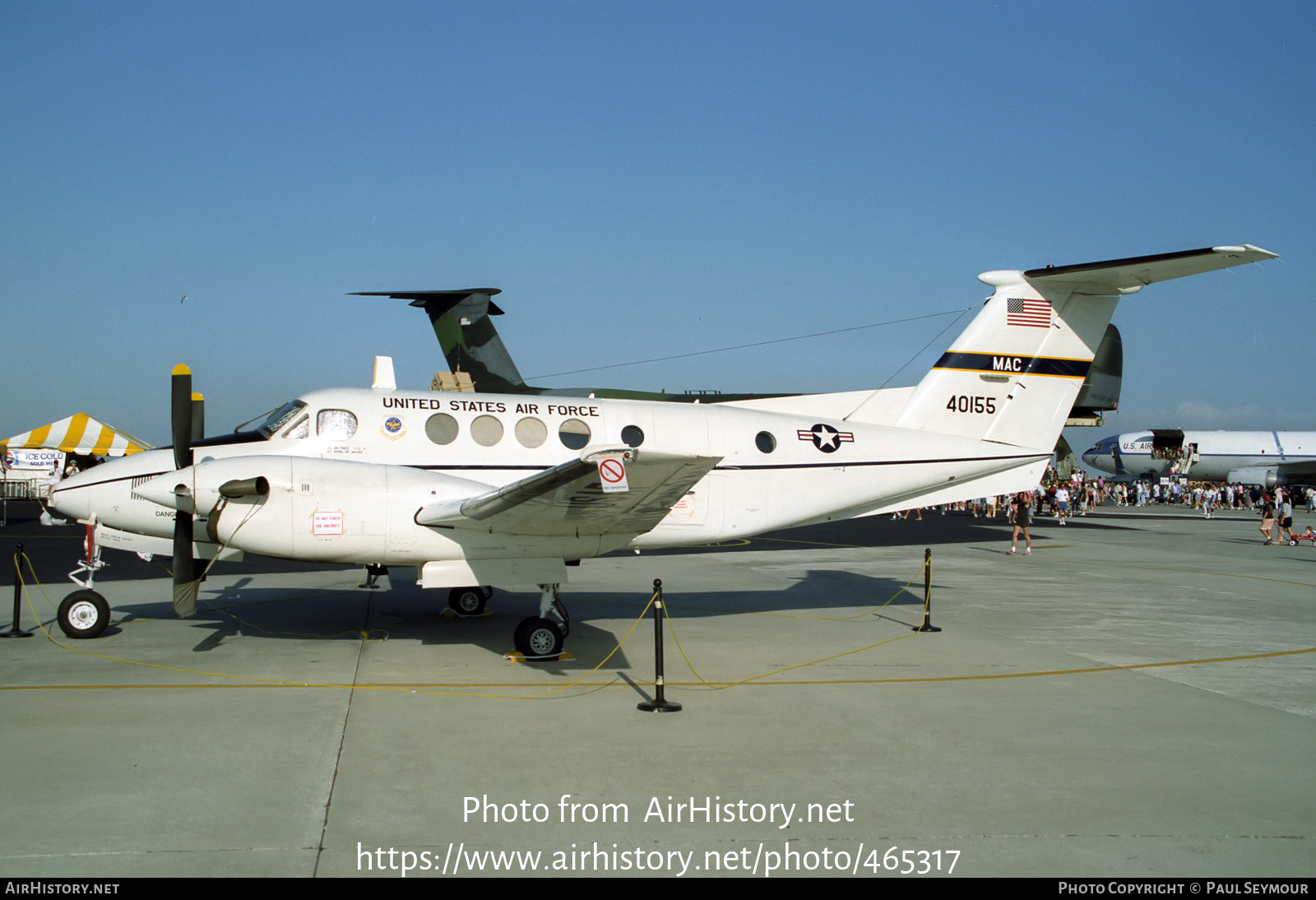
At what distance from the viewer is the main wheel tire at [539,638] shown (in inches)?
376

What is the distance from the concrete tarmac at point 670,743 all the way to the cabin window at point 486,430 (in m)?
2.38

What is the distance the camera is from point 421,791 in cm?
568

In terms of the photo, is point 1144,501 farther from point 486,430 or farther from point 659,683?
point 659,683

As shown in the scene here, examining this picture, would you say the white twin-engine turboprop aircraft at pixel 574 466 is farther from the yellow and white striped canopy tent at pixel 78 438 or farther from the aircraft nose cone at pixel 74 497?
the yellow and white striped canopy tent at pixel 78 438

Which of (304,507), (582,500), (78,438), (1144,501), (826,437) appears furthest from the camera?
(1144,501)

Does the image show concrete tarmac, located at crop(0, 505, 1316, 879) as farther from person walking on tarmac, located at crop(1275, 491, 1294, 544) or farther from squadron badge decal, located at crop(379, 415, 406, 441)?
person walking on tarmac, located at crop(1275, 491, 1294, 544)

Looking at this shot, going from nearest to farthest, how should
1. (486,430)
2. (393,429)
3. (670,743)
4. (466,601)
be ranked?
(670,743) < (393,429) < (486,430) < (466,601)

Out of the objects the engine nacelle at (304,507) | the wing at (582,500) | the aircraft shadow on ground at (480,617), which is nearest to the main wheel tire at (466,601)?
the aircraft shadow on ground at (480,617)

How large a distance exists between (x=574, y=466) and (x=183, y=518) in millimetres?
4649

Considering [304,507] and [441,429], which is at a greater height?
[441,429]

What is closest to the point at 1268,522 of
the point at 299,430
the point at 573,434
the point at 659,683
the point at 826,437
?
the point at 826,437

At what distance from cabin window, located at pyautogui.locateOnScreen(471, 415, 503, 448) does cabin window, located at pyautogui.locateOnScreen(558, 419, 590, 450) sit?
0.74m

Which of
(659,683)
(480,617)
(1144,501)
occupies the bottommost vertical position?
(1144,501)

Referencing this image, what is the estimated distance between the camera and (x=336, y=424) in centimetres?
1056
